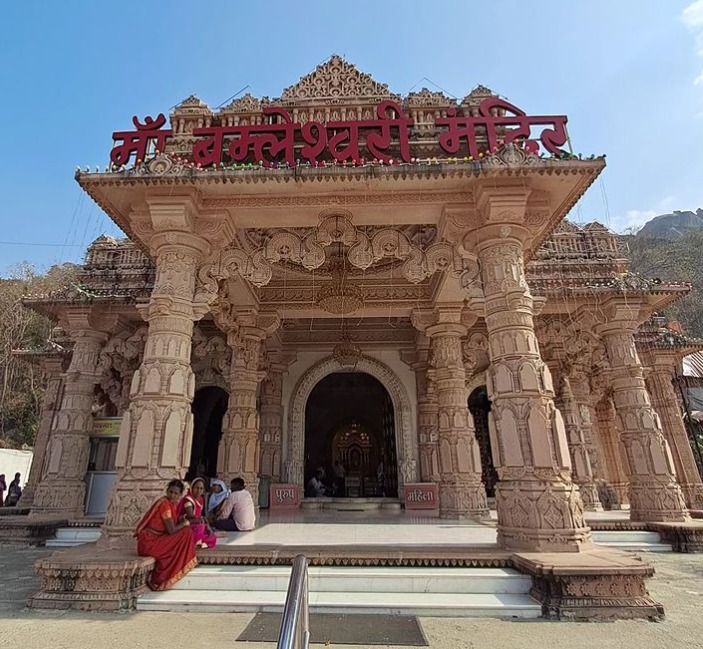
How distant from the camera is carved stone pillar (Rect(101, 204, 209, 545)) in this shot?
197 inches

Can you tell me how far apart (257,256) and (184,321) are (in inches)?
60.4

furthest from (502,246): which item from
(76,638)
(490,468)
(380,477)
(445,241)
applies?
(380,477)

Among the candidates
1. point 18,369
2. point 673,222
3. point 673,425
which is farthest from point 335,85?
point 673,222

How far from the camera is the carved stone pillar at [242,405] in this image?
9242 mm

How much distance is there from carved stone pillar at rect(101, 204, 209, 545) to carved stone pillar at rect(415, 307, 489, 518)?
5.60 meters

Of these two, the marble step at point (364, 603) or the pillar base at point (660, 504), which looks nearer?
the marble step at point (364, 603)

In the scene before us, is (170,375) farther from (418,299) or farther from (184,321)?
(418,299)

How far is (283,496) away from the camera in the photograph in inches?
426

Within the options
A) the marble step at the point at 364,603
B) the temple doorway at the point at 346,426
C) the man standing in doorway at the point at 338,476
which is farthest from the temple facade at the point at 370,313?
the temple doorway at the point at 346,426

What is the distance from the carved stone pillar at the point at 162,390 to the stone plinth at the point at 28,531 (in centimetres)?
456

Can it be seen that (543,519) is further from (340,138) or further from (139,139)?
(139,139)

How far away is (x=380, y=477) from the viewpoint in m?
15.5

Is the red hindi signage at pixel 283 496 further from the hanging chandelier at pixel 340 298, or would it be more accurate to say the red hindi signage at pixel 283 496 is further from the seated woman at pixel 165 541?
the seated woman at pixel 165 541

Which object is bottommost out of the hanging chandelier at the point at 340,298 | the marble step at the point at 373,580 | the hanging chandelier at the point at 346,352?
the marble step at the point at 373,580
